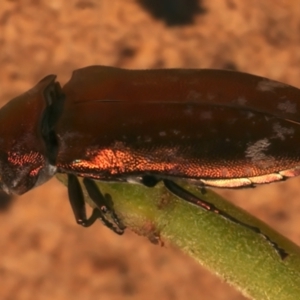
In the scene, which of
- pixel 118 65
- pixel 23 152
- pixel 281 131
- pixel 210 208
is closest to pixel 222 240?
pixel 210 208

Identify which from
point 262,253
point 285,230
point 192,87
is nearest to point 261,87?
point 192,87

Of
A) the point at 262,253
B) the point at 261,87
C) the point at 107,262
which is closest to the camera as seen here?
the point at 262,253

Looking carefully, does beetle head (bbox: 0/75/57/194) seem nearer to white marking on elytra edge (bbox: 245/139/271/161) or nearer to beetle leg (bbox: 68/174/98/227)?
beetle leg (bbox: 68/174/98/227)

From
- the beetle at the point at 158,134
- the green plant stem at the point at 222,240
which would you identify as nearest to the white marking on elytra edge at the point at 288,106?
the beetle at the point at 158,134

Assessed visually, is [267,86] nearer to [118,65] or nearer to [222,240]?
[222,240]

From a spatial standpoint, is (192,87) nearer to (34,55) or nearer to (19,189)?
(19,189)

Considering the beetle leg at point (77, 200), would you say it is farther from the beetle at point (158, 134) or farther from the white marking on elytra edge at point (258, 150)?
the white marking on elytra edge at point (258, 150)
